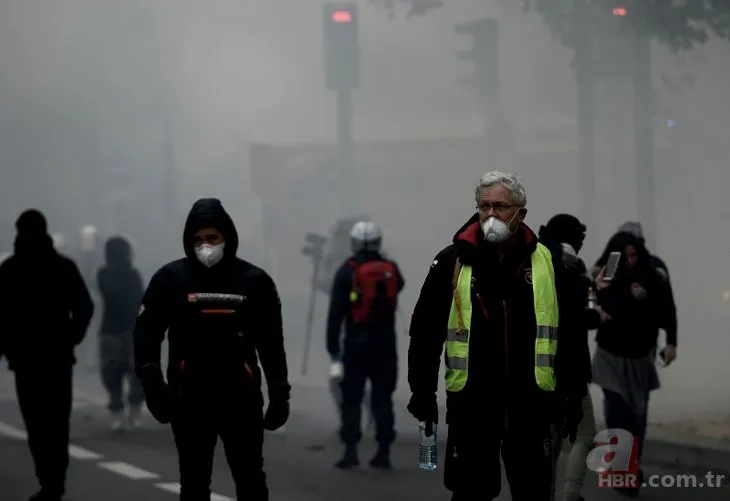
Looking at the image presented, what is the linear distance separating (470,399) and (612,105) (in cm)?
890

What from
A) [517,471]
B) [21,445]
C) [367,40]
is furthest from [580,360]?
[367,40]

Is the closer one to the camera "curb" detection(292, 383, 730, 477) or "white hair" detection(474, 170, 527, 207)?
"white hair" detection(474, 170, 527, 207)

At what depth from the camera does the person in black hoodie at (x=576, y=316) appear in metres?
5.65

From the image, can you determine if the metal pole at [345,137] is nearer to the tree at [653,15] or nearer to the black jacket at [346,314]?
the tree at [653,15]

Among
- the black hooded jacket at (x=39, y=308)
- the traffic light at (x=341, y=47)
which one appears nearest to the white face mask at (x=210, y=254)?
the black hooded jacket at (x=39, y=308)

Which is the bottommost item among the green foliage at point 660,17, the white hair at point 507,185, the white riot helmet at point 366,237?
the white riot helmet at point 366,237

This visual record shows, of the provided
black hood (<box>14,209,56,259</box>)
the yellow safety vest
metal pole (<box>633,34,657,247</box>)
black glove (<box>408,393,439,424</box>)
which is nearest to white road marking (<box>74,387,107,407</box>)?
metal pole (<box>633,34,657,247</box>)

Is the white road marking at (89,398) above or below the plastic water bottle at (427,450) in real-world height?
below

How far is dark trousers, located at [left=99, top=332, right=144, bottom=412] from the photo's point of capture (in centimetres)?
1262

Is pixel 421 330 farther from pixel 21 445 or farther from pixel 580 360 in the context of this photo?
pixel 21 445

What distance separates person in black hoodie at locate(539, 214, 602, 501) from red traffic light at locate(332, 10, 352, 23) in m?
6.31

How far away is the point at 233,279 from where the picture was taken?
255 inches

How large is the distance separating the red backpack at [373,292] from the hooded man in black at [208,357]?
3697 mm

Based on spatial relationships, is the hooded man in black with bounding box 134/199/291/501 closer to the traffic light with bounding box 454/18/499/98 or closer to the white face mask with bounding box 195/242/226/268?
the white face mask with bounding box 195/242/226/268
